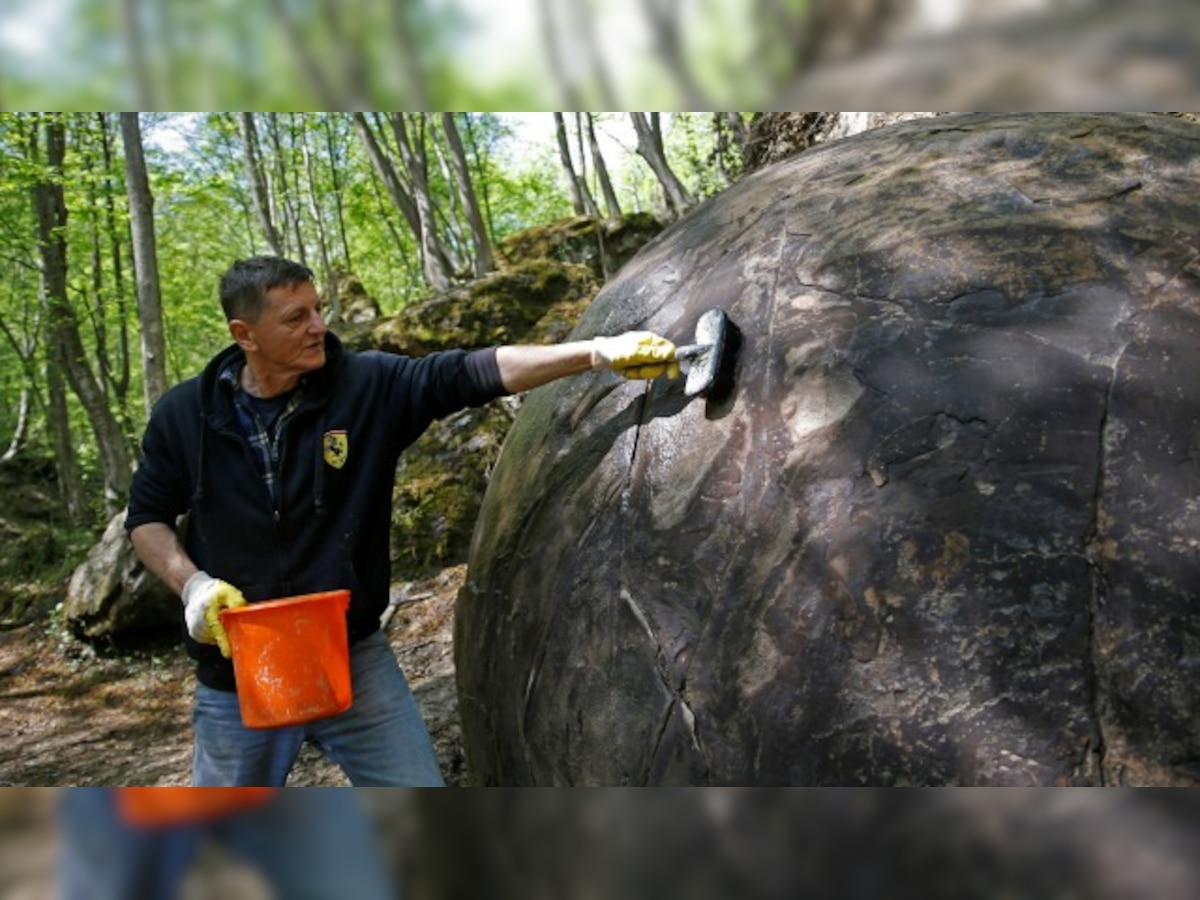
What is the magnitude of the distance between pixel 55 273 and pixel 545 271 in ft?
11.6

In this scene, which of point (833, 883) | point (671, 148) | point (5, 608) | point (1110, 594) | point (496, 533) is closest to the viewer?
point (833, 883)

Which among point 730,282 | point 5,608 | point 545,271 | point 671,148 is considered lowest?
point 5,608

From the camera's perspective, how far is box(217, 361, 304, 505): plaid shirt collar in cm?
251

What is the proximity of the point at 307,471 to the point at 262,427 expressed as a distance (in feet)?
0.54

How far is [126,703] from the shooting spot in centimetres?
623

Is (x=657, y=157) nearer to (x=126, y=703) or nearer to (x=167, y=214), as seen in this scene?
(x=167, y=214)

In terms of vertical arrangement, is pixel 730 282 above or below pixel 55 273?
below

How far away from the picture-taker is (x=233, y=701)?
253 cm

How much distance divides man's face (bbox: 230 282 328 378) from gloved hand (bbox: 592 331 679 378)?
0.86m

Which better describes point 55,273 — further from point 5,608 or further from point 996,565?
point 996,565

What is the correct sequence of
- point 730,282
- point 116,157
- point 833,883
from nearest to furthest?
point 833,883
point 730,282
point 116,157

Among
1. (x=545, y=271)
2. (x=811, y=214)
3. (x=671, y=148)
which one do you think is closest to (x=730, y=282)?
(x=811, y=214)

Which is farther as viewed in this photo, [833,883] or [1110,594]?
[1110,594]

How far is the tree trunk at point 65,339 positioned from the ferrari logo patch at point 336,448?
5.07m
